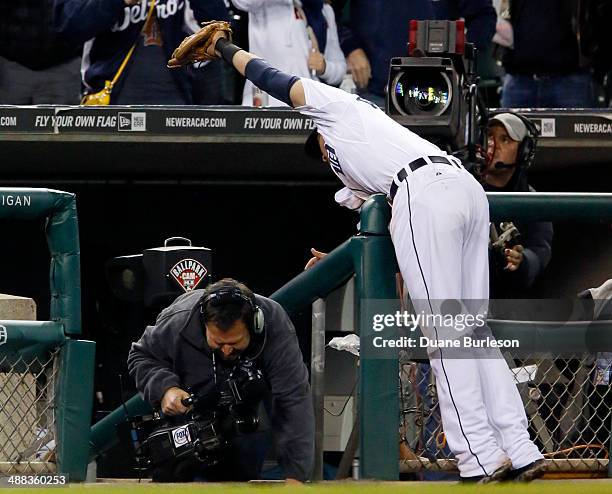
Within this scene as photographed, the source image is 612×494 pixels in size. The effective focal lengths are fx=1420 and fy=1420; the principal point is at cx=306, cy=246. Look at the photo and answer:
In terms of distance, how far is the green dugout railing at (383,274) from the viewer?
4.70m

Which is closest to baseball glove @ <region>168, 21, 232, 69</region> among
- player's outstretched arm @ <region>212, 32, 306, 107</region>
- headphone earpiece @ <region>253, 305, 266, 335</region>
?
player's outstretched arm @ <region>212, 32, 306, 107</region>

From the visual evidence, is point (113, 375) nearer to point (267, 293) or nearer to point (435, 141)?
point (267, 293)

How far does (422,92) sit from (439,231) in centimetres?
143

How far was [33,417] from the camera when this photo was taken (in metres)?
4.90

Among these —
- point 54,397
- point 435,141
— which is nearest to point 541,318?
point 435,141

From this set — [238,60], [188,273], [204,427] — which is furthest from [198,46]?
[204,427]

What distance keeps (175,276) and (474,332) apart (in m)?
1.48

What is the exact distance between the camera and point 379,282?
15.6 ft

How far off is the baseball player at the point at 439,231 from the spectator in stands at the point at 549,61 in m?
2.95

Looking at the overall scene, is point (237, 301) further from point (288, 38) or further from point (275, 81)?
point (288, 38)

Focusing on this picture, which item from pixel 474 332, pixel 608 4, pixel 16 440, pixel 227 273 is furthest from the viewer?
pixel 227 273

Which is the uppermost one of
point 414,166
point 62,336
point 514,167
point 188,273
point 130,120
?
point 130,120

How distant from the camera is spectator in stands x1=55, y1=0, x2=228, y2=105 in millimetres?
7594

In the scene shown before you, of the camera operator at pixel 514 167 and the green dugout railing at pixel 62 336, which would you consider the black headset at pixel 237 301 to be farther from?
the camera operator at pixel 514 167
